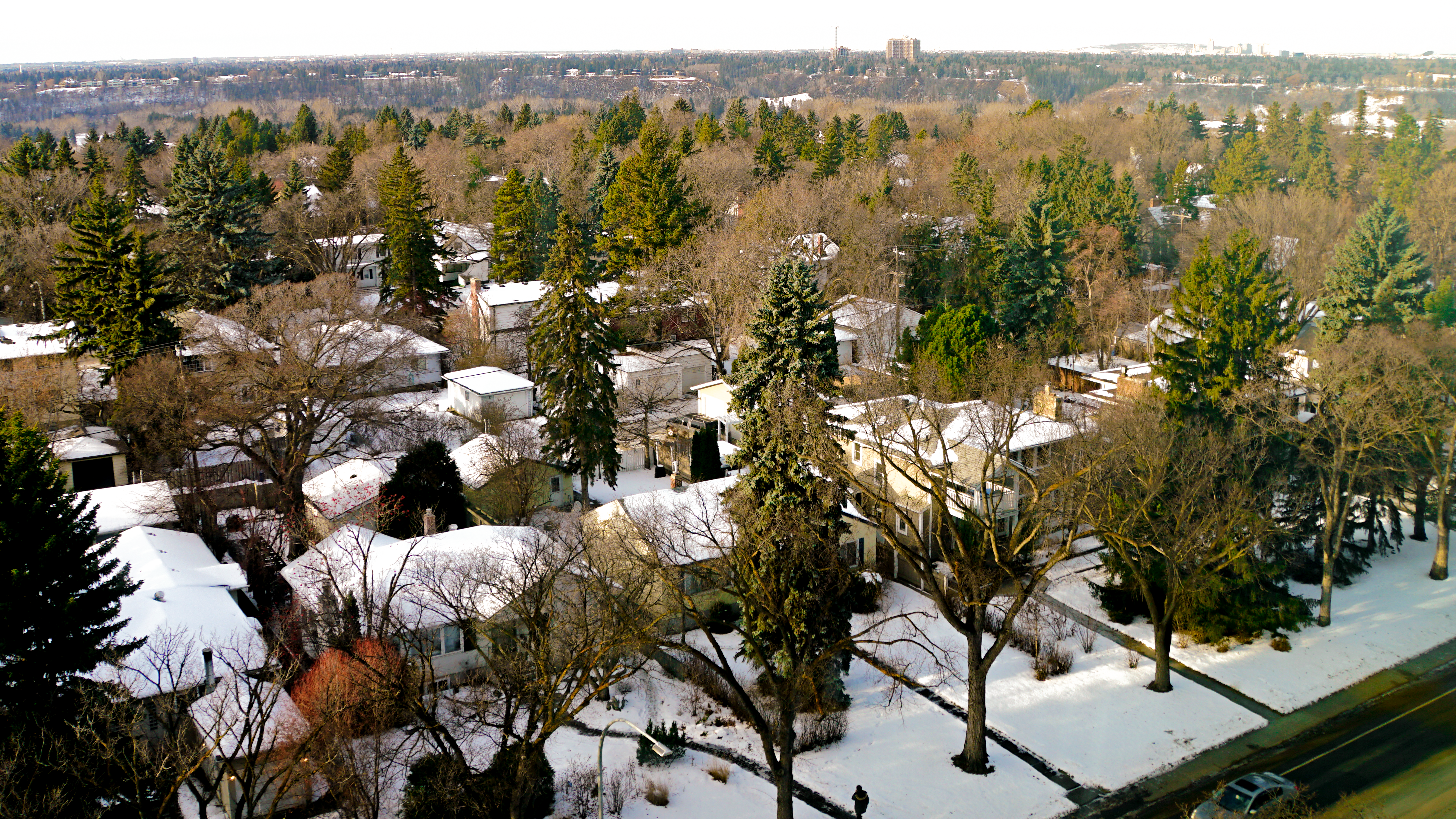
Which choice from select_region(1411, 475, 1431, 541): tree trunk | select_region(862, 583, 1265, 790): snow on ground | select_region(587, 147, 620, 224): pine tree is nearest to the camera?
select_region(862, 583, 1265, 790): snow on ground

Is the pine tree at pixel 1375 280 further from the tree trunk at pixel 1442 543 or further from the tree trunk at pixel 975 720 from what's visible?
Result: the tree trunk at pixel 975 720

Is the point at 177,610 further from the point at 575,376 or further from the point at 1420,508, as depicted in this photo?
the point at 1420,508

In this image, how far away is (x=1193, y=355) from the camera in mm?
32500

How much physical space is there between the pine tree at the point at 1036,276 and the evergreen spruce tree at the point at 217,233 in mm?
32290

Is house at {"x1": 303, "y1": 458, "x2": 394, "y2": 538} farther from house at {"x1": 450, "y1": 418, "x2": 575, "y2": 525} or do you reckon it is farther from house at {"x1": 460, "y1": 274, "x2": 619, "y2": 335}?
house at {"x1": 460, "y1": 274, "x2": 619, "y2": 335}

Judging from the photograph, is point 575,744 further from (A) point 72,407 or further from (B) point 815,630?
(A) point 72,407

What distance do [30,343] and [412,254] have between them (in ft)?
50.1

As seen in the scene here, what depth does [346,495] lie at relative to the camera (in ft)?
106

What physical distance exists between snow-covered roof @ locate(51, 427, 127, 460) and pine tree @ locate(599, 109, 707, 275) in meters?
22.4

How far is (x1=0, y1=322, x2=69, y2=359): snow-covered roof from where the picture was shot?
130 ft

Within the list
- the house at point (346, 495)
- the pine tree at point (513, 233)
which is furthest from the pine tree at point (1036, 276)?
the house at point (346, 495)

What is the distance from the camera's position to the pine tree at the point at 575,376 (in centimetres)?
3378

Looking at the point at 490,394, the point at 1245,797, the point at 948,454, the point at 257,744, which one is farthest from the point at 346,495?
the point at 1245,797

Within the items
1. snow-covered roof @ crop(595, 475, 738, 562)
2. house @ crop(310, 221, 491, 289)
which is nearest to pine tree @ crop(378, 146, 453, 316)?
house @ crop(310, 221, 491, 289)
